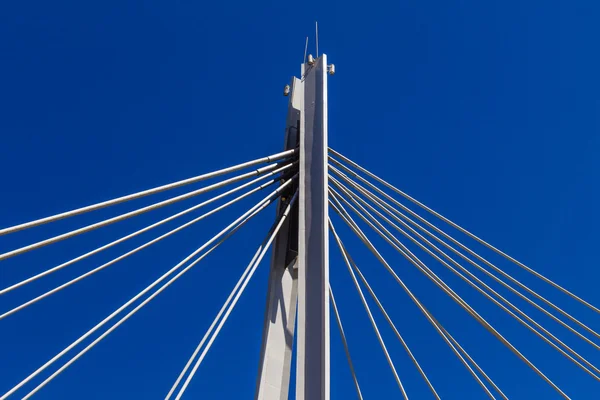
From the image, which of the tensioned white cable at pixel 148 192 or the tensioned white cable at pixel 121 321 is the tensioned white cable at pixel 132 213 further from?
the tensioned white cable at pixel 121 321

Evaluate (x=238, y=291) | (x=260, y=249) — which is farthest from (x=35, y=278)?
(x=260, y=249)

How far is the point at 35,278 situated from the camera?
221 inches

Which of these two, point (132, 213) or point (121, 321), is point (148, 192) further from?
point (121, 321)

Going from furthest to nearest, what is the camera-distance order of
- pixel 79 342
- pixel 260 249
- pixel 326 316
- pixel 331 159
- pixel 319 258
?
pixel 331 159 < pixel 260 249 < pixel 319 258 < pixel 326 316 < pixel 79 342

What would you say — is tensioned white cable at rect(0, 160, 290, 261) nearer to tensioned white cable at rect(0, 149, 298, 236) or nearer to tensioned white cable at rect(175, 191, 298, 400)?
tensioned white cable at rect(0, 149, 298, 236)

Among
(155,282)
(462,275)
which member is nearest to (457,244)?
(462,275)

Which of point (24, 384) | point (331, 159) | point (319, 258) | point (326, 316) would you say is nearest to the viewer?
point (24, 384)

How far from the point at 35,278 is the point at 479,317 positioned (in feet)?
14.4

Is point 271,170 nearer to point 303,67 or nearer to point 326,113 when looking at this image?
point 326,113

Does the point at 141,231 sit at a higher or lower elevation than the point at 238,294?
higher

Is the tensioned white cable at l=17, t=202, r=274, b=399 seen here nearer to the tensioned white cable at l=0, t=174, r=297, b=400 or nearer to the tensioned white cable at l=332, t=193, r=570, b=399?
the tensioned white cable at l=0, t=174, r=297, b=400

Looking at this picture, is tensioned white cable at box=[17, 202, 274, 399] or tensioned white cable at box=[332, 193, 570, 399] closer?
tensioned white cable at box=[17, 202, 274, 399]

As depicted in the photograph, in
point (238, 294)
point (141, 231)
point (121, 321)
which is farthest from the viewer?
point (238, 294)

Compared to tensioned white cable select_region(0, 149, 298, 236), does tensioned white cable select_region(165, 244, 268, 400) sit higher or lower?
lower
